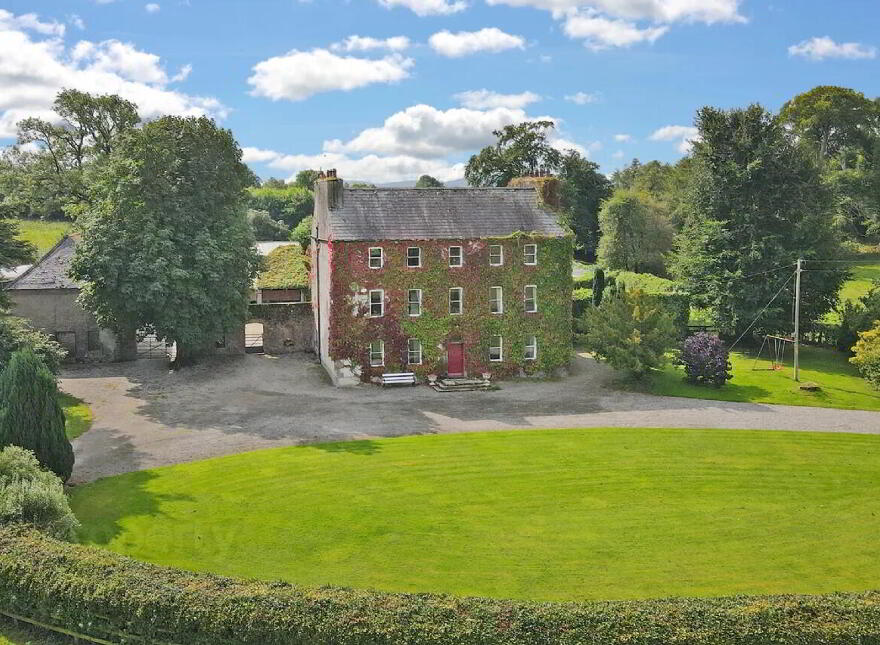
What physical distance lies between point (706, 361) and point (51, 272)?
38.7 metres

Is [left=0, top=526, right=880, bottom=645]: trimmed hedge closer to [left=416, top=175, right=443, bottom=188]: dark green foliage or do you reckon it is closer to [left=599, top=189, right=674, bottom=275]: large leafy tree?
[left=599, top=189, right=674, bottom=275]: large leafy tree

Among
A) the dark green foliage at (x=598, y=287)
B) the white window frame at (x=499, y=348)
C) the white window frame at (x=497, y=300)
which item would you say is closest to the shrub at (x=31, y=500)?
the white window frame at (x=499, y=348)

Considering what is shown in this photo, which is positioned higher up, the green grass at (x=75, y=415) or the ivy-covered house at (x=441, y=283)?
the ivy-covered house at (x=441, y=283)

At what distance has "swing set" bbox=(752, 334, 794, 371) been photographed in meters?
44.5

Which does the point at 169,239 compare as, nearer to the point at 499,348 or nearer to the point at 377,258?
the point at 377,258

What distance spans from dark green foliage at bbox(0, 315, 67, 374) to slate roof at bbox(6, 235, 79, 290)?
14.8 metres

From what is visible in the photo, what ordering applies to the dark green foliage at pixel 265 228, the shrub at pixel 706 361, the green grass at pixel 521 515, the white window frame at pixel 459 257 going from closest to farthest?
the green grass at pixel 521 515 → the shrub at pixel 706 361 → the white window frame at pixel 459 257 → the dark green foliage at pixel 265 228

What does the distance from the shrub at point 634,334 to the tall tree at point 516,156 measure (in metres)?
52.4

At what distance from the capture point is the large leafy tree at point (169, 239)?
3819cm

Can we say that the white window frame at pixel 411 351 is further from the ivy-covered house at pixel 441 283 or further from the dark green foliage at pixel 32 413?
the dark green foliage at pixel 32 413

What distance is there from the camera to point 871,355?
3891cm

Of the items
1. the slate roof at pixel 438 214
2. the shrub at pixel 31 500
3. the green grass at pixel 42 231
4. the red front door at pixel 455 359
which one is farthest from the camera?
the green grass at pixel 42 231

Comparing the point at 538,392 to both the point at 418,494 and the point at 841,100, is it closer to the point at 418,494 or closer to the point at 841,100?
the point at 418,494

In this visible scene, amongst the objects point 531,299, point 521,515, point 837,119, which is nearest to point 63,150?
point 531,299
